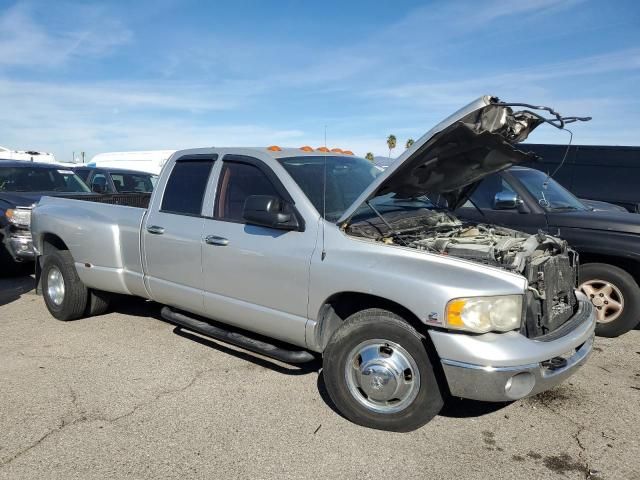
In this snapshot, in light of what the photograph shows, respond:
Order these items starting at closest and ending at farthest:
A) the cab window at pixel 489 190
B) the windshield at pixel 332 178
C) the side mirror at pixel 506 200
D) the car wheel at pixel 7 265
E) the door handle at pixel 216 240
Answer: the windshield at pixel 332 178 < the door handle at pixel 216 240 < the side mirror at pixel 506 200 < the cab window at pixel 489 190 < the car wheel at pixel 7 265

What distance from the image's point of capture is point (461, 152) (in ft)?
12.8

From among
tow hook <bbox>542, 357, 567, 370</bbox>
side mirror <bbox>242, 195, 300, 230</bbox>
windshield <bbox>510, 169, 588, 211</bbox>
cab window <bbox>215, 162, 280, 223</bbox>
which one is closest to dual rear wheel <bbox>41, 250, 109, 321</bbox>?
cab window <bbox>215, 162, 280, 223</bbox>

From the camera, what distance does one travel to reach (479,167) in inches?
169

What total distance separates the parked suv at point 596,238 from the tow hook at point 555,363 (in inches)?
85.4

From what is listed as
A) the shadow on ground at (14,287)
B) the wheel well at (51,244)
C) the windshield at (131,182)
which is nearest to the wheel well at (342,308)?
the wheel well at (51,244)

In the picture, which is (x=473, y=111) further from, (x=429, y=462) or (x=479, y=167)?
(x=429, y=462)

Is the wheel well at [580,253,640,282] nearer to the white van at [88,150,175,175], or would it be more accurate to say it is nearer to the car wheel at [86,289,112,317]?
the car wheel at [86,289,112,317]

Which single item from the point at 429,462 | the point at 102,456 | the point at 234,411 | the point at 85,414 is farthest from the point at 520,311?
the point at 85,414

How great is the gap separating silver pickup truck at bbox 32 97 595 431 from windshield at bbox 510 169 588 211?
1611 mm

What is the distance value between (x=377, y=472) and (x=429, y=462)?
0.34 metres

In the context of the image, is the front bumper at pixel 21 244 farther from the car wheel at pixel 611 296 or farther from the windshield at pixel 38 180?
the car wheel at pixel 611 296

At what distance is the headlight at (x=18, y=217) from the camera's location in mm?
7594

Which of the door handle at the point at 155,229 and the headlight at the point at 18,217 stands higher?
the door handle at the point at 155,229

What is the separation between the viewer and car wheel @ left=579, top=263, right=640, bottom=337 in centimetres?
539
